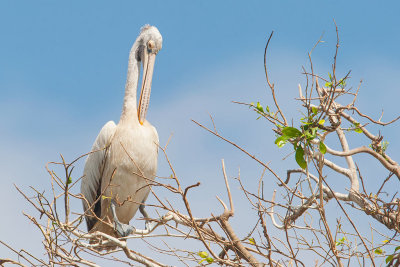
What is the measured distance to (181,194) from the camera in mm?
4164

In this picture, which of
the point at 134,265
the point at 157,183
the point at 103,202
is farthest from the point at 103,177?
the point at 157,183

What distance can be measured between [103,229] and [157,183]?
358 centimetres

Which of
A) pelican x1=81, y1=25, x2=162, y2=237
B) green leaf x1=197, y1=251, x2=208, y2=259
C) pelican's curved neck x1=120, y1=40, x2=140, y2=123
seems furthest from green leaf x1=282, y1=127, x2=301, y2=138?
pelican's curved neck x1=120, y1=40, x2=140, y2=123

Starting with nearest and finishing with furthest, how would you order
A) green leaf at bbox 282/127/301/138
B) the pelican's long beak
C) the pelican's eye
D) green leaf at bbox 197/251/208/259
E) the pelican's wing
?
1. green leaf at bbox 282/127/301/138
2. green leaf at bbox 197/251/208/259
3. the pelican's wing
4. the pelican's long beak
5. the pelican's eye

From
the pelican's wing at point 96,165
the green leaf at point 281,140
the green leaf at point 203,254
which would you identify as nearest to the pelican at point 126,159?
the pelican's wing at point 96,165

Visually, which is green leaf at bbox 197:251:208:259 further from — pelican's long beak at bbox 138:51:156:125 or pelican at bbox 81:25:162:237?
pelican's long beak at bbox 138:51:156:125

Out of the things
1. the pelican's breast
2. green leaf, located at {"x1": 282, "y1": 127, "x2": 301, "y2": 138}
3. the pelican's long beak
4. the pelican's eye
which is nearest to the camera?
green leaf, located at {"x1": 282, "y1": 127, "x2": 301, "y2": 138}

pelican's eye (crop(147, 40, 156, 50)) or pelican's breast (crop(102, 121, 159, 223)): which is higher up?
pelican's eye (crop(147, 40, 156, 50))

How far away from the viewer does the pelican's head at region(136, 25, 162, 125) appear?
7.82m

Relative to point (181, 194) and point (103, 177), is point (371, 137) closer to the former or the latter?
point (181, 194)

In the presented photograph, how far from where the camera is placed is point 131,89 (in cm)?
749

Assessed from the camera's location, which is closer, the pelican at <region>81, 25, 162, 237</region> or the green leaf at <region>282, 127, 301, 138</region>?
the green leaf at <region>282, 127, 301, 138</region>

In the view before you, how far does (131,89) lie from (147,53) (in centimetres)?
69

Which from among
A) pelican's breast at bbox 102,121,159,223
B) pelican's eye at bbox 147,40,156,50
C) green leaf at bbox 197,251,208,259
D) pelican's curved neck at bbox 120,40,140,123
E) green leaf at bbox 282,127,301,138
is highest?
pelican's eye at bbox 147,40,156,50
